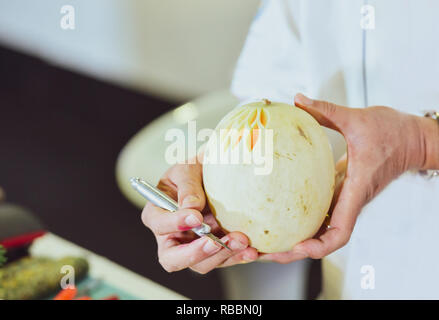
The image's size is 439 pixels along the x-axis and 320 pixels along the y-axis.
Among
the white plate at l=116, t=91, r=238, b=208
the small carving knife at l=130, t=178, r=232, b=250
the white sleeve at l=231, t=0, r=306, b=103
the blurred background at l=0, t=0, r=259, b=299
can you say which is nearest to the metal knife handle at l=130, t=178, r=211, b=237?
the small carving knife at l=130, t=178, r=232, b=250

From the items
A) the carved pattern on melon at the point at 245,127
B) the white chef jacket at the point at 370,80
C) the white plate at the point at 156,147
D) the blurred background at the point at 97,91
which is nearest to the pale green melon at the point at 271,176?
the carved pattern on melon at the point at 245,127

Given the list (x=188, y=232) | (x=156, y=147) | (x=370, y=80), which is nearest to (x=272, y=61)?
(x=370, y=80)

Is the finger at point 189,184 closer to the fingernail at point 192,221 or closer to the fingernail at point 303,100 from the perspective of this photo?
the fingernail at point 192,221

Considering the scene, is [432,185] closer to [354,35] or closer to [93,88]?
[354,35]

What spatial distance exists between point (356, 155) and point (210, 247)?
0.82 ft

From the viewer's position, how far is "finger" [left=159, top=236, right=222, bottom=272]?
575 millimetres

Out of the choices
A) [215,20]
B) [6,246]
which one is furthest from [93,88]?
[6,246]

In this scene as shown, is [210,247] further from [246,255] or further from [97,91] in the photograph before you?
[97,91]

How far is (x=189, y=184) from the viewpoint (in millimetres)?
623

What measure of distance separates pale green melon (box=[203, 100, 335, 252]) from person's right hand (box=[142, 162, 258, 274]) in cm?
2

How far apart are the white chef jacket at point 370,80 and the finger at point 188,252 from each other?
362mm

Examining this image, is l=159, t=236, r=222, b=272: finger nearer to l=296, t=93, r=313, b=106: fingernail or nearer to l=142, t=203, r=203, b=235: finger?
l=142, t=203, r=203, b=235: finger

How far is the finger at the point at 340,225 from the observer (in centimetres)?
63
